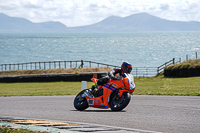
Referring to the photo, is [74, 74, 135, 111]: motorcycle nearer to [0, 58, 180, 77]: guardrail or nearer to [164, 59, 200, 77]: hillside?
[164, 59, 200, 77]: hillside

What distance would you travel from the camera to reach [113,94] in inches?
413

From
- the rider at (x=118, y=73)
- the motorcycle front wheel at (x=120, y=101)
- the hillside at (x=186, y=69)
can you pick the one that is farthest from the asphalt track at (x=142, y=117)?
the hillside at (x=186, y=69)

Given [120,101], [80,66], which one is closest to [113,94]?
[120,101]

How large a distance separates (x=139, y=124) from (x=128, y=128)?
0.56 m

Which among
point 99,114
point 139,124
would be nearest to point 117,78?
point 99,114

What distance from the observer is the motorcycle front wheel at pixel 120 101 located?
1002 cm

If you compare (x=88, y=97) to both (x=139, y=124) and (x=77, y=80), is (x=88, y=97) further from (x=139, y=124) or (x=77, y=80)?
(x=77, y=80)

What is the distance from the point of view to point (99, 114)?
10.3 m

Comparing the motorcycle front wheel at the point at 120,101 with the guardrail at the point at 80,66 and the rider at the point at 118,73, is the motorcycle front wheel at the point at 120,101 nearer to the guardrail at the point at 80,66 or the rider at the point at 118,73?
the rider at the point at 118,73

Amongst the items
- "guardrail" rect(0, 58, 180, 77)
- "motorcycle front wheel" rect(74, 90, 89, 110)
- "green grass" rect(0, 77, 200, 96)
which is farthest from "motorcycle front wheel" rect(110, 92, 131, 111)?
"guardrail" rect(0, 58, 180, 77)

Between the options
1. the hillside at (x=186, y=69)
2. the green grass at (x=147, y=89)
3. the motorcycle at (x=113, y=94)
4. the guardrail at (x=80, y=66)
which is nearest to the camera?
the motorcycle at (x=113, y=94)

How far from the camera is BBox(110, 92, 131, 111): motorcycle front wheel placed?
10016 millimetres

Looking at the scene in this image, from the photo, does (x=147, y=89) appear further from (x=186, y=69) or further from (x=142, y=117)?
(x=186, y=69)

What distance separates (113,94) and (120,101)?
1.12 ft
